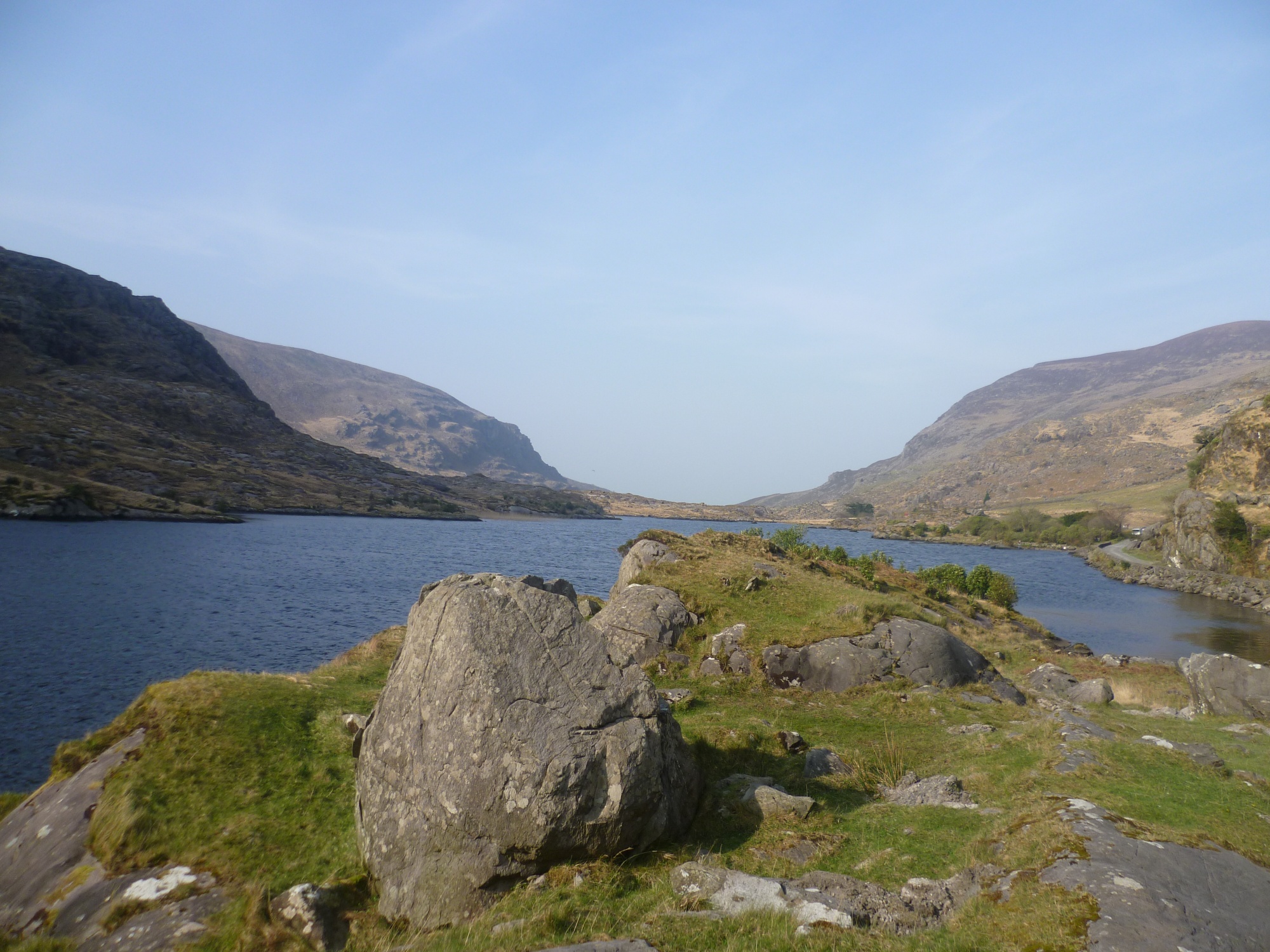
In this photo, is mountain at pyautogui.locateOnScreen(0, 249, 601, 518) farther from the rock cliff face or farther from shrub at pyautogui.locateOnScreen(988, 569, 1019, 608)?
the rock cliff face

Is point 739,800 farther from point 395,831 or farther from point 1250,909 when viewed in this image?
point 1250,909

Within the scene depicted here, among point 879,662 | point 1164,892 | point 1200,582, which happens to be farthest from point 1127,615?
point 1164,892

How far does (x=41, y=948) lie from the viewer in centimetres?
980

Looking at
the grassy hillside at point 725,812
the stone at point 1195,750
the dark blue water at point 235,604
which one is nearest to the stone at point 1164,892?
the grassy hillside at point 725,812

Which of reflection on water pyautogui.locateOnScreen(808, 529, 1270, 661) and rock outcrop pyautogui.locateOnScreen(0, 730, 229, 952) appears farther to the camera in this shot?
reflection on water pyautogui.locateOnScreen(808, 529, 1270, 661)

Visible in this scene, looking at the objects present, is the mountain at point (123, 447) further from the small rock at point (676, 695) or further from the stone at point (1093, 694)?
the stone at point (1093, 694)

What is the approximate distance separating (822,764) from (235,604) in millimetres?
54793

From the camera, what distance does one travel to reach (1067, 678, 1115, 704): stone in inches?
1060

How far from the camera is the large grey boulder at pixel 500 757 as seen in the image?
11156 mm

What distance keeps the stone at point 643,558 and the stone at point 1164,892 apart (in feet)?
77.7

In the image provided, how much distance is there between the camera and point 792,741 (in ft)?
57.8

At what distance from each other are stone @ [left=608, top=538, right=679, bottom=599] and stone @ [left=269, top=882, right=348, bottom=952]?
74.2ft

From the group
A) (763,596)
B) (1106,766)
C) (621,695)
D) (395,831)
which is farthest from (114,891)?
(763,596)

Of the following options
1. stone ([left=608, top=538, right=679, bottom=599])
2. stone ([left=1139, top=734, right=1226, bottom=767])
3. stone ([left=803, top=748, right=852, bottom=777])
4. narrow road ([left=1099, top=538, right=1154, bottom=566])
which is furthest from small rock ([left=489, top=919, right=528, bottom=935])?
narrow road ([left=1099, top=538, right=1154, bottom=566])
